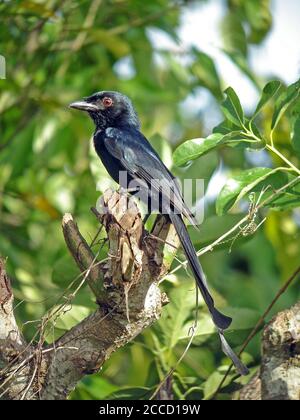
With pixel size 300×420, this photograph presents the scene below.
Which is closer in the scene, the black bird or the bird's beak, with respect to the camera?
the black bird

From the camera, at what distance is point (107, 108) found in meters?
5.62

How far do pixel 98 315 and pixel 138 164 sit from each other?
51.8 inches

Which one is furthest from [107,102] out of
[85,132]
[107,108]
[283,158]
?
[283,158]

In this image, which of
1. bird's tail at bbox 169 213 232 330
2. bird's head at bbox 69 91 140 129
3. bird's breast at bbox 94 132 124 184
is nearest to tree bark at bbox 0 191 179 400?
bird's tail at bbox 169 213 232 330

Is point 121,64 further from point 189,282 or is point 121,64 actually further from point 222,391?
point 222,391

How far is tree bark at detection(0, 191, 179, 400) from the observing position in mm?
3619

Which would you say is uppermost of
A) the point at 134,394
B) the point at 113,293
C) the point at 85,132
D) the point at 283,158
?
the point at 283,158

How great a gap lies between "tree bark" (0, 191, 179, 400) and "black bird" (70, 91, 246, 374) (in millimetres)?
342

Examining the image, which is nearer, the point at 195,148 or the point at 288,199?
the point at 195,148

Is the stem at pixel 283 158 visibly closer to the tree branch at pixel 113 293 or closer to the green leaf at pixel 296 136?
the green leaf at pixel 296 136

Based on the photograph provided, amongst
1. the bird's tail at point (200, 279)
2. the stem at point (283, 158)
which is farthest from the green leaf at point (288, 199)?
the bird's tail at point (200, 279)

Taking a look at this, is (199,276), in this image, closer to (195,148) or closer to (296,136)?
(195,148)

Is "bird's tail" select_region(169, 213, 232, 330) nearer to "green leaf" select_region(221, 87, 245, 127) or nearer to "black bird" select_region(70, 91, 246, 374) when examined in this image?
"black bird" select_region(70, 91, 246, 374)

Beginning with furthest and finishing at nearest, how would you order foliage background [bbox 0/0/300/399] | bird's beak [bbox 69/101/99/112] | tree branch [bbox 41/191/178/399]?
foliage background [bbox 0/0/300/399], bird's beak [bbox 69/101/99/112], tree branch [bbox 41/191/178/399]
